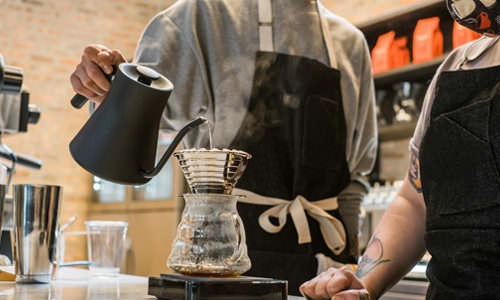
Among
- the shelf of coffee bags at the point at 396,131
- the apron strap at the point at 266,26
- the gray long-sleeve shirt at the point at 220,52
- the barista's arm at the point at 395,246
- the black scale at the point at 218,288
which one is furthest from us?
the shelf of coffee bags at the point at 396,131

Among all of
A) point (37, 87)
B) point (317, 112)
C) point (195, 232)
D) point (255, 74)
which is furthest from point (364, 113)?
point (37, 87)

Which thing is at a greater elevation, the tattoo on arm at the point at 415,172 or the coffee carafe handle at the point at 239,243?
the tattoo on arm at the point at 415,172

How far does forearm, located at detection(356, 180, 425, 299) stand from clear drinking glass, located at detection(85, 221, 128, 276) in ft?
1.67

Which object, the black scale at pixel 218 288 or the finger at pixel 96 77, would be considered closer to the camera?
the black scale at pixel 218 288

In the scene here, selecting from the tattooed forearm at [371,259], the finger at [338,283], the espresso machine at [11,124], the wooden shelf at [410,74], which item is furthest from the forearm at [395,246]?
the wooden shelf at [410,74]

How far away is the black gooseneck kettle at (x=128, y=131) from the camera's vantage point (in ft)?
3.38

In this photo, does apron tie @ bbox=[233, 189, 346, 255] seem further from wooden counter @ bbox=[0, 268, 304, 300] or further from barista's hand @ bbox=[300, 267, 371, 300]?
barista's hand @ bbox=[300, 267, 371, 300]

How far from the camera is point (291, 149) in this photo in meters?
1.84

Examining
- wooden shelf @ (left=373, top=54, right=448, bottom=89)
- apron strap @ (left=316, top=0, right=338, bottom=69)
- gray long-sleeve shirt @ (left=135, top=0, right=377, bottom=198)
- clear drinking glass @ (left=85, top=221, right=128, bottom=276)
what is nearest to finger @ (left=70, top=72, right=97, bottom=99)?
clear drinking glass @ (left=85, top=221, right=128, bottom=276)

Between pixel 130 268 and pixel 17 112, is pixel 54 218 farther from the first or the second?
pixel 130 268

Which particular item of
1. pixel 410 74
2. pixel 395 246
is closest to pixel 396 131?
pixel 410 74

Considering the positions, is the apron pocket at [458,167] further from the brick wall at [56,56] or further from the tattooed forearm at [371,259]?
the brick wall at [56,56]

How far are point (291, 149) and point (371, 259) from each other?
1.69ft

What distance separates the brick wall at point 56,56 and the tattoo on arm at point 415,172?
15.5 ft
